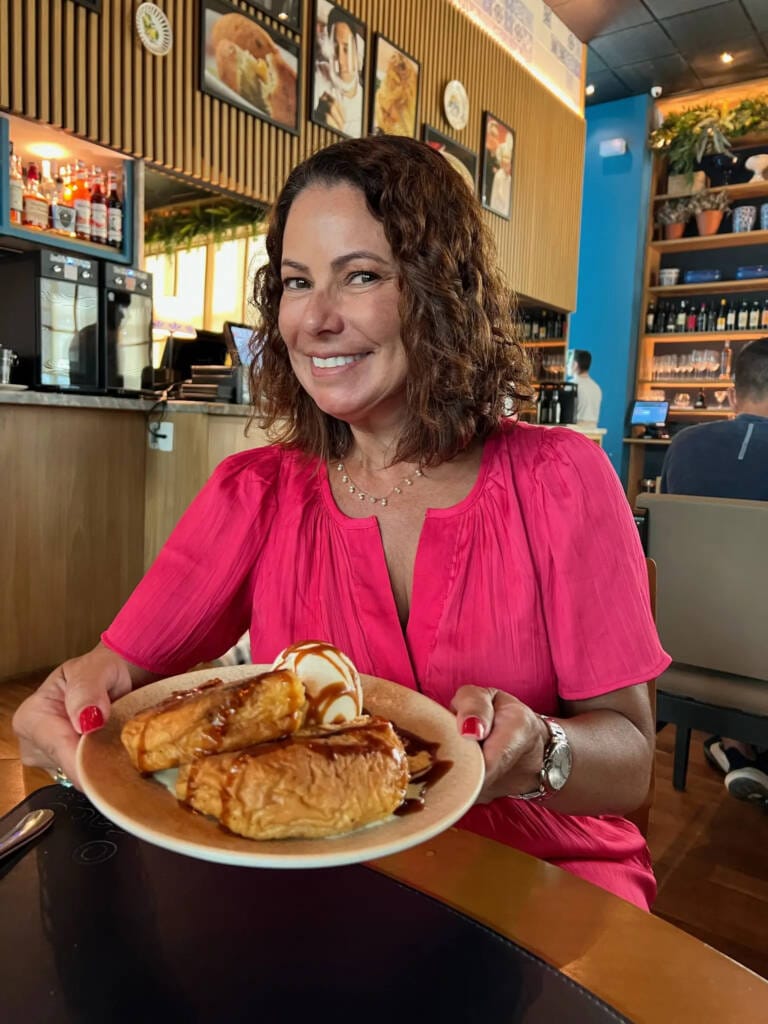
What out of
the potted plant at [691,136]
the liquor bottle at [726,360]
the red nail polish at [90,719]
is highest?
the potted plant at [691,136]

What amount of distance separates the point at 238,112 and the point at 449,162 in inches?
156

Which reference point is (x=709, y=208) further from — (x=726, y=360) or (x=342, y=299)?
(x=342, y=299)

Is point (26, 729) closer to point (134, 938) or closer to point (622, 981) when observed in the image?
point (134, 938)

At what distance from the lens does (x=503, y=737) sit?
0.76 metres

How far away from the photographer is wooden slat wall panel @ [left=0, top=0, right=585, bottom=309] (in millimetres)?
3576

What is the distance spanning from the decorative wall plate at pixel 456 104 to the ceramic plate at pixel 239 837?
6.47 metres

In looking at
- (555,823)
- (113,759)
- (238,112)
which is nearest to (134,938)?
(113,759)

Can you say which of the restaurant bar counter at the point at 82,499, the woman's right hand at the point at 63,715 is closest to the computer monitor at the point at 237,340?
the restaurant bar counter at the point at 82,499

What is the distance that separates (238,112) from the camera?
15.1ft

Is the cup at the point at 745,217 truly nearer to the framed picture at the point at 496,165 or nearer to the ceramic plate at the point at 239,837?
the framed picture at the point at 496,165

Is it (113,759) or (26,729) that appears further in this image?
(26,729)

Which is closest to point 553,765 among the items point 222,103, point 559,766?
point 559,766

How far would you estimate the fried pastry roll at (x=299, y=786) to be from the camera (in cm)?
58

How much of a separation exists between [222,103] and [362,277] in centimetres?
406
